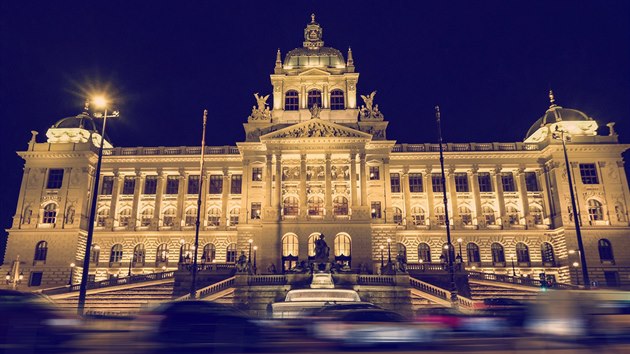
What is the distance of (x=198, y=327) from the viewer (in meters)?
11.0

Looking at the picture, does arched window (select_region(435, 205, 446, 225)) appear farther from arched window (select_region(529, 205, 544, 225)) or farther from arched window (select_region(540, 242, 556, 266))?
arched window (select_region(540, 242, 556, 266))

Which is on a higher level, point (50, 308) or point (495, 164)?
point (495, 164)

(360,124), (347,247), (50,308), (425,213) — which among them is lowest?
(50,308)

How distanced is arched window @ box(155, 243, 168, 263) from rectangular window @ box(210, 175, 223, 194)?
Result: 29.0 ft

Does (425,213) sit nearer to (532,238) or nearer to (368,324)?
(532,238)

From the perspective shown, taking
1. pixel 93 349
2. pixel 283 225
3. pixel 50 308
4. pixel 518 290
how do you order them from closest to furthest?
pixel 93 349 < pixel 50 308 < pixel 518 290 < pixel 283 225

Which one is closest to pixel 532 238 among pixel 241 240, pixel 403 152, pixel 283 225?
pixel 403 152

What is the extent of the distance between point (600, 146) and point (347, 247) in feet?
110

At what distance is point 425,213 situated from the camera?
5903 centimetres

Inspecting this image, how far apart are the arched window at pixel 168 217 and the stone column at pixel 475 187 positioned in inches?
1484

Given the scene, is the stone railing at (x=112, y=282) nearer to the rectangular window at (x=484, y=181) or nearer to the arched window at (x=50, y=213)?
the arched window at (x=50, y=213)

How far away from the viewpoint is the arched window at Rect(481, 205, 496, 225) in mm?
58750

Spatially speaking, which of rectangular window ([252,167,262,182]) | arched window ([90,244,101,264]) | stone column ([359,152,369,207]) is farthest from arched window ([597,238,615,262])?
arched window ([90,244,101,264])

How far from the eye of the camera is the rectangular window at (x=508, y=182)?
197 feet
